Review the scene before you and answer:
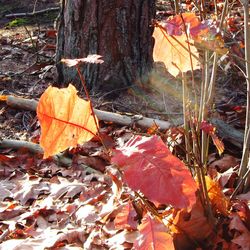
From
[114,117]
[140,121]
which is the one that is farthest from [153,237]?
[114,117]

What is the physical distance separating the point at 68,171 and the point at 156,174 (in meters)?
1.42

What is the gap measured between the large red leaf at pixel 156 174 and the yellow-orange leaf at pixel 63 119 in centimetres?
25

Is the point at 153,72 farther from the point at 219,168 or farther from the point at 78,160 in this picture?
the point at 219,168

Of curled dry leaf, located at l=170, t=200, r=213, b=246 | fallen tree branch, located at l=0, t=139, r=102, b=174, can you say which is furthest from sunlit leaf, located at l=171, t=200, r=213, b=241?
fallen tree branch, located at l=0, t=139, r=102, b=174

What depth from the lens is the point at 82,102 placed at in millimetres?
1788

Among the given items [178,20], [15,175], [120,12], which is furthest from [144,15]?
[178,20]

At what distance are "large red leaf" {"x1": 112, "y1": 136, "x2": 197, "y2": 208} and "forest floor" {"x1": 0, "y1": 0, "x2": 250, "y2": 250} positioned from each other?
0.97 ft

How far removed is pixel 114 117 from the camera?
3.27 metres

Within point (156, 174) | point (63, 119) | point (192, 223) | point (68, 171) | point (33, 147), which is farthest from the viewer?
point (33, 147)

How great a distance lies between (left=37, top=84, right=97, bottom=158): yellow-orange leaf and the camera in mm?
1756

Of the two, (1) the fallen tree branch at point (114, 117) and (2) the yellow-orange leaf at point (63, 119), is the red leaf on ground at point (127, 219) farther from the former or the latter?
(1) the fallen tree branch at point (114, 117)

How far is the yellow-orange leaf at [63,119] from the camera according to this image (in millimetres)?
1756

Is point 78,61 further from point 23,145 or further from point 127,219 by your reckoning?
point 23,145

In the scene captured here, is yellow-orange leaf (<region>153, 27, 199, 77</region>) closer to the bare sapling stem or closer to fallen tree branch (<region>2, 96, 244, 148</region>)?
the bare sapling stem
